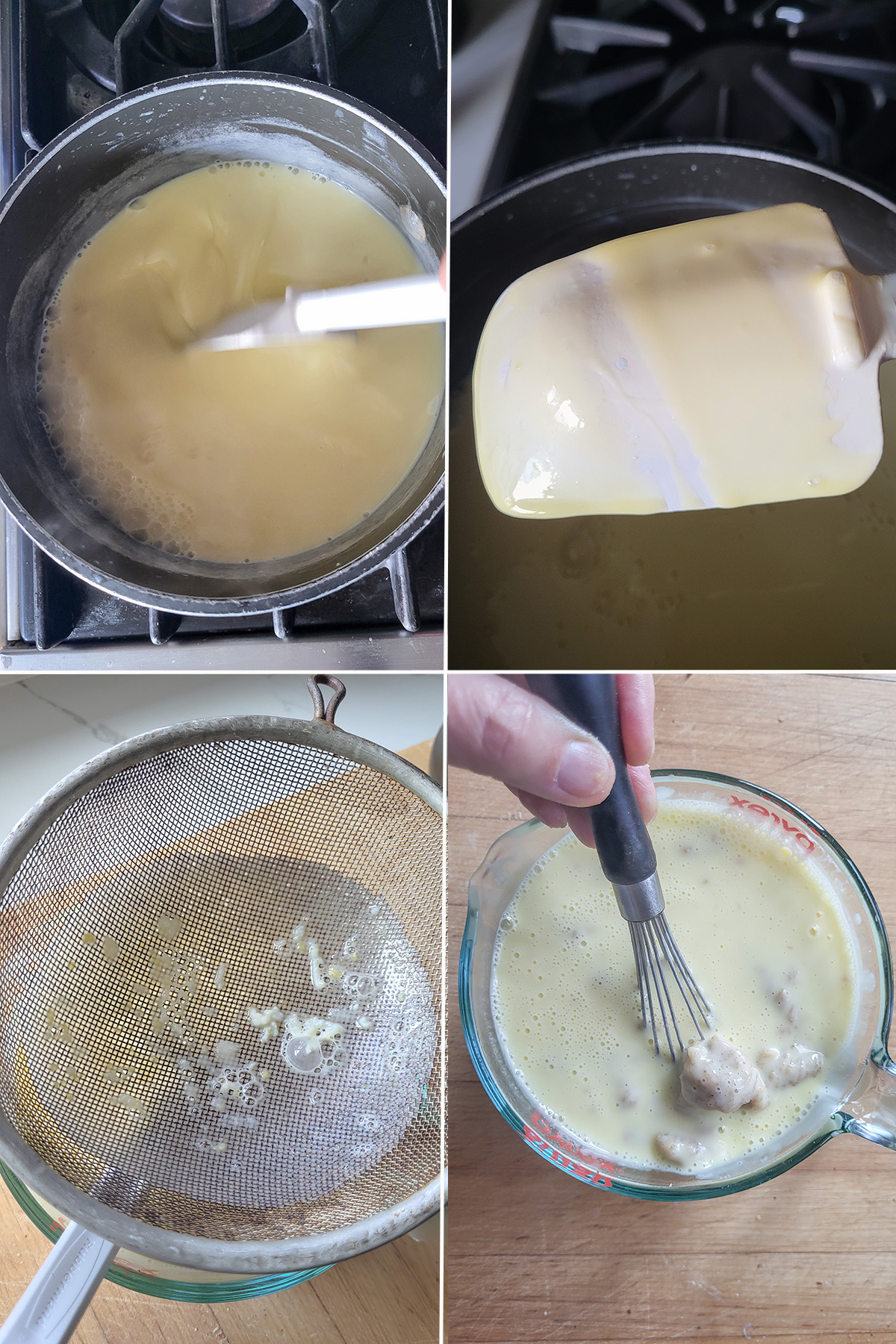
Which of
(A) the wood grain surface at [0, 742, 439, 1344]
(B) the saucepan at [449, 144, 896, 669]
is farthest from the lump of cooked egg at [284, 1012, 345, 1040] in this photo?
(B) the saucepan at [449, 144, 896, 669]

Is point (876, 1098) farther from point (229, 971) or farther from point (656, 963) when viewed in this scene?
point (229, 971)

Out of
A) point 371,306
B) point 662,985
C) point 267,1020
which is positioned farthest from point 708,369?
point 267,1020

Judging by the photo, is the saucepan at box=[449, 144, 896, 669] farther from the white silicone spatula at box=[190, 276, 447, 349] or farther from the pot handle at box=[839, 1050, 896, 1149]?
the pot handle at box=[839, 1050, 896, 1149]

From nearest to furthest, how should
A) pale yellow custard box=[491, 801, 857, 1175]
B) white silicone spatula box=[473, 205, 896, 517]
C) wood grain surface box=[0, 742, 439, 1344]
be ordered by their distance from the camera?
white silicone spatula box=[473, 205, 896, 517], pale yellow custard box=[491, 801, 857, 1175], wood grain surface box=[0, 742, 439, 1344]

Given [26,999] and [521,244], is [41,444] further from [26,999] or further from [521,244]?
[26,999]

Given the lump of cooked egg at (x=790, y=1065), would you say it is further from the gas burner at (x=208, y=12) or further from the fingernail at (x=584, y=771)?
the gas burner at (x=208, y=12)
